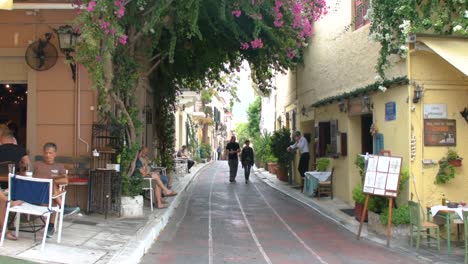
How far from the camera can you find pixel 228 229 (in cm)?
940

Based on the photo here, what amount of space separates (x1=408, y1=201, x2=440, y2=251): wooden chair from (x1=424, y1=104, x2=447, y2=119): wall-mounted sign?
1.65 m

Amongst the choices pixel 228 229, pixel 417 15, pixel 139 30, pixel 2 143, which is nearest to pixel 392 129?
pixel 417 15

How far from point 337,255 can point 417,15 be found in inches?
165

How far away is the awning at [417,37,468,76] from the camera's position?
7709mm

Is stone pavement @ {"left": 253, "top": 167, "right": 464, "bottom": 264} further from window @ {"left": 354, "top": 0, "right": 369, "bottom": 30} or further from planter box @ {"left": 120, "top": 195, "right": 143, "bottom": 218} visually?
window @ {"left": 354, "top": 0, "right": 369, "bottom": 30}

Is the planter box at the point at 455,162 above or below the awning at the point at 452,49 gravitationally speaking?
below

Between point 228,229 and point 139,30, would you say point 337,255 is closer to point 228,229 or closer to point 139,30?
point 228,229

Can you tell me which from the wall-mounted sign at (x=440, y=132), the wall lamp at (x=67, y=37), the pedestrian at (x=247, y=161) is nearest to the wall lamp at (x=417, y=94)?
the wall-mounted sign at (x=440, y=132)

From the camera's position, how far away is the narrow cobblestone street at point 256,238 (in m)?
7.22

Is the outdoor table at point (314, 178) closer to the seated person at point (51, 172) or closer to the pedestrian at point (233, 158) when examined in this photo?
the pedestrian at point (233, 158)

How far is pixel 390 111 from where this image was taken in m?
9.64

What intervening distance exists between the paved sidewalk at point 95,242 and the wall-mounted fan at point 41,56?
2934 millimetres

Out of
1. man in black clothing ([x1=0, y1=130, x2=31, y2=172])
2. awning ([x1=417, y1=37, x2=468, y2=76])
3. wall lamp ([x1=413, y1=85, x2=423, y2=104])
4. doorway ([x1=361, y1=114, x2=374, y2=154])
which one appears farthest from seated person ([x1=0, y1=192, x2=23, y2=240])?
doorway ([x1=361, y1=114, x2=374, y2=154])

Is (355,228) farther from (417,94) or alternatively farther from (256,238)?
(417,94)
